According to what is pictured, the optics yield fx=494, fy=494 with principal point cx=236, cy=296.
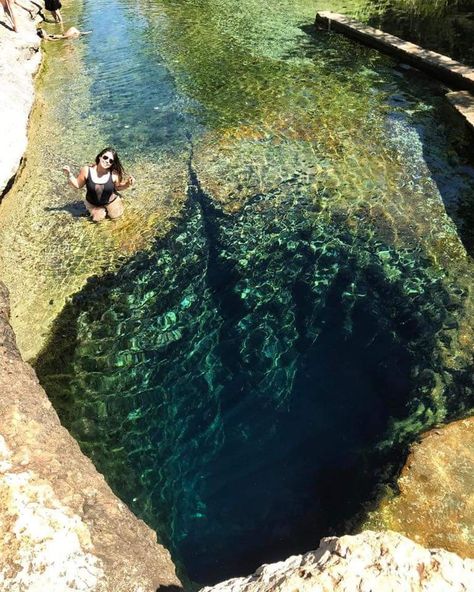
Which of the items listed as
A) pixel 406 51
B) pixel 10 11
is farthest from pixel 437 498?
pixel 10 11

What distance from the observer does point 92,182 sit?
25.9 ft

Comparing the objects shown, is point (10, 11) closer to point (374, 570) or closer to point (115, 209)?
point (115, 209)

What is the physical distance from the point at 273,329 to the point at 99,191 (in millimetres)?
3757

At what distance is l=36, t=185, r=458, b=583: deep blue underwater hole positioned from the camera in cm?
468

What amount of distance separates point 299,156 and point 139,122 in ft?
13.5

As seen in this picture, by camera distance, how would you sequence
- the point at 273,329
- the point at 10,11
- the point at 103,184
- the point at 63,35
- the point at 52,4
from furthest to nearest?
1. the point at 52,4
2. the point at 63,35
3. the point at 10,11
4. the point at 103,184
5. the point at 273,329

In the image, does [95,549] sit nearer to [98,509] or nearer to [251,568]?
[98,509]

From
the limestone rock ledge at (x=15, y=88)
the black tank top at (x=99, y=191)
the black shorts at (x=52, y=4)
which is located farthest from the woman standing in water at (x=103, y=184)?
the black shorts at (x=52, y=4)

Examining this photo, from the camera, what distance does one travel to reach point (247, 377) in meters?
5.77

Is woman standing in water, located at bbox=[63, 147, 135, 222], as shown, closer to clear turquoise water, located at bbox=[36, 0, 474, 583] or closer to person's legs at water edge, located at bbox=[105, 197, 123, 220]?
person's legs at water edge, located at bbox=[105, 197, 123, 220]

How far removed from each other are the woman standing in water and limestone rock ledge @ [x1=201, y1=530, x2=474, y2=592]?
6.57 metres

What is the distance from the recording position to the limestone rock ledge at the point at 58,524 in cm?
331

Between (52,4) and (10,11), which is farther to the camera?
(52,4)

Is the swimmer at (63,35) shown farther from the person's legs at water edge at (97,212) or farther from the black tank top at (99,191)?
the person's legs at water edge at (97,212)
